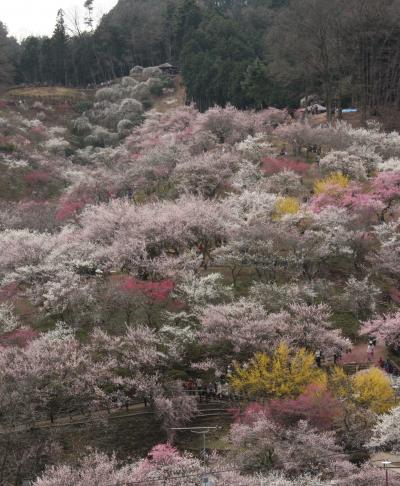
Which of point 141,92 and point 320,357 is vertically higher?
point 141,92

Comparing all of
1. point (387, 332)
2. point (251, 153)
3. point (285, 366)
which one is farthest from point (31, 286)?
point (251, 153)

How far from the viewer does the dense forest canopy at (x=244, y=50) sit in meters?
58.8


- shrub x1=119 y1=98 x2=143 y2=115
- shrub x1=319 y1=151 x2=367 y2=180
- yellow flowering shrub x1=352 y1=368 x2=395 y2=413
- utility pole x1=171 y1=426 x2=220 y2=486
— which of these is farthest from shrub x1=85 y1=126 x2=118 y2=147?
yellow flowering shrub x1=352 y1=368 x2=395 y2=413

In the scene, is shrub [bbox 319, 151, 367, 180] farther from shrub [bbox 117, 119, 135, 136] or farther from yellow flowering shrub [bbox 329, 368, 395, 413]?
shrub [bbox 117, 119, 135, 136]

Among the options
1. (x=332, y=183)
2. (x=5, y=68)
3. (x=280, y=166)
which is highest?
(x=5, y=68)

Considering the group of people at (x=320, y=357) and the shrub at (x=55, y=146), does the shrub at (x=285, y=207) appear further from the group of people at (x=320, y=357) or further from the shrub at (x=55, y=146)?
the shrub at (x=55, y=146)

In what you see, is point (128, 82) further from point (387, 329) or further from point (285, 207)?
point (387, 329)

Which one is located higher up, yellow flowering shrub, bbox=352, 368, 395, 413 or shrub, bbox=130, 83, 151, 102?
shrub, bbox=130, 83, 151, 102

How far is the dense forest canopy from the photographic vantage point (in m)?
58.8

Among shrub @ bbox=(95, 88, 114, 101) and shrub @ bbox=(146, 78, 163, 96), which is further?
shrub @ bbox=(95, 88, 114, 101)

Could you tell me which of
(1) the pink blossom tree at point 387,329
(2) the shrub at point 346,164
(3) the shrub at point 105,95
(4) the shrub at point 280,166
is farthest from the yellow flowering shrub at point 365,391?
(3) the shrub at point 105,95

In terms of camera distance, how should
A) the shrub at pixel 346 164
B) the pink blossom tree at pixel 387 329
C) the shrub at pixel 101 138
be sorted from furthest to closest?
1. the shrub at pixel 101 138
2. the shrub at pixel 346 164
3. the pink blossom tree at pixel 387 329

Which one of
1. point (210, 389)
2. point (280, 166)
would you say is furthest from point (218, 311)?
point (280, 166)

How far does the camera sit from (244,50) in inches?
3226
